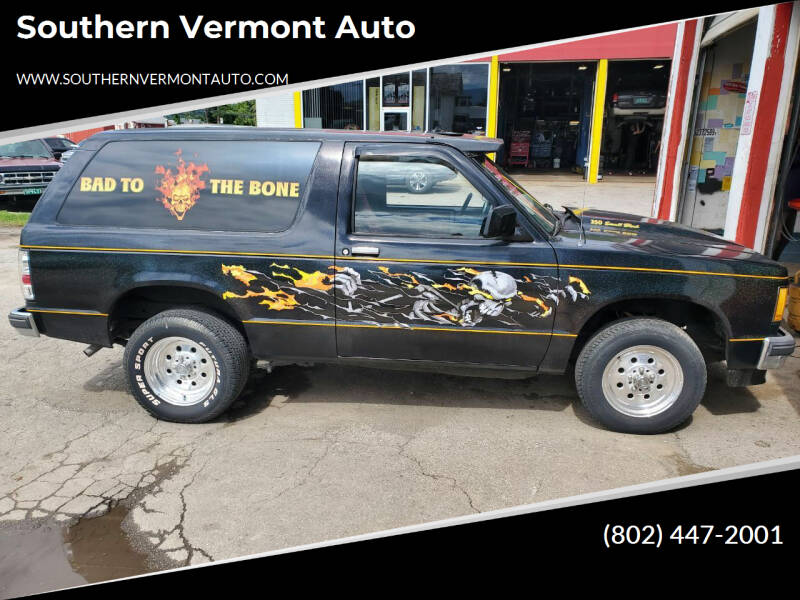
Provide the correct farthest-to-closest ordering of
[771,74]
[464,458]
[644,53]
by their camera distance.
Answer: [644,53], [771,74], [464,458]

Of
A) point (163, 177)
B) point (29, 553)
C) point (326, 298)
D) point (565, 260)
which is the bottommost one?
point (29, 553)

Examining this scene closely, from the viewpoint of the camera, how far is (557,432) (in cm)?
398

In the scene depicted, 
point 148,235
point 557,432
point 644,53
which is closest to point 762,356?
point 557,432

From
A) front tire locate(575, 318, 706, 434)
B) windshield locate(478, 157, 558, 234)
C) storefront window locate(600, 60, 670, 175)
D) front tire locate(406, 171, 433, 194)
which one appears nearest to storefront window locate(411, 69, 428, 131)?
storefront window locate(600, 60, 670, 175)

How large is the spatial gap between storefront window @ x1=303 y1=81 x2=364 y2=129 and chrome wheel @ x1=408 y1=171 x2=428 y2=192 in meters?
16.7

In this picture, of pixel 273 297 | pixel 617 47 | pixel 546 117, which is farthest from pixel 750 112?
pixel 546 117

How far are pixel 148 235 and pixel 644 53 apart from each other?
18.2m

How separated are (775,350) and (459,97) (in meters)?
17.4

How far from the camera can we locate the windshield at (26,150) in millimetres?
13852

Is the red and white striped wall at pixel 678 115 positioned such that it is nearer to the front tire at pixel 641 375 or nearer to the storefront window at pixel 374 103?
the front tire at pixel 641 375

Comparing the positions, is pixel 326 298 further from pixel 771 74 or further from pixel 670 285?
pixel 771 74

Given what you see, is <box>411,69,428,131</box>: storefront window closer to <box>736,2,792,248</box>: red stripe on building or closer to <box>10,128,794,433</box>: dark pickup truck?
<box>736,2,792,248</box>: red stripe on building

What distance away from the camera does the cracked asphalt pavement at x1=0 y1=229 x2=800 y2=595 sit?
10.3ft

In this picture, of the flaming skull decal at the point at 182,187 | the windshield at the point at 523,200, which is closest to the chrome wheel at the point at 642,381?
the windshield at the point at 523,200
